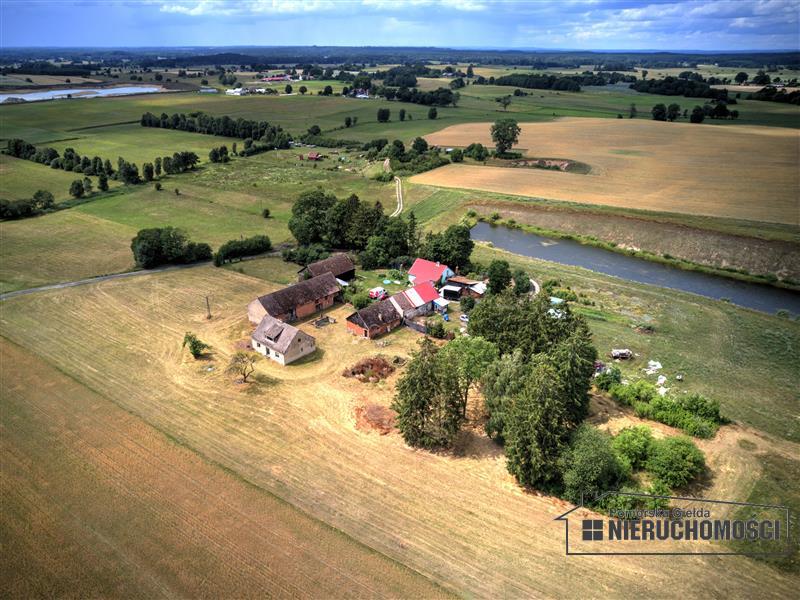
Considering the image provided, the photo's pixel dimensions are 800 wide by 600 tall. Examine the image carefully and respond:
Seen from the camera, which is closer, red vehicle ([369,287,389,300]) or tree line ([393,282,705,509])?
tree line ([393,282,705,509])

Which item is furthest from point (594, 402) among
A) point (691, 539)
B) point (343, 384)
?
point (343, 384)

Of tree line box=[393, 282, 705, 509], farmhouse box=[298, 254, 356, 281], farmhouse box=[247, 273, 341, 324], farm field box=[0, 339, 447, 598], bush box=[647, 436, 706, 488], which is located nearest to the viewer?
farm field box=[0, 339, 447, 598]

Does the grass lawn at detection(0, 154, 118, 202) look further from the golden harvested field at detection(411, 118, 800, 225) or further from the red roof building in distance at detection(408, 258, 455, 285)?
the red roof building in distance at detection(408, 258, 455, 285)

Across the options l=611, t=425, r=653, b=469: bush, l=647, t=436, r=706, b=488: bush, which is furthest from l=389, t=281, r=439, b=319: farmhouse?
l=647, t=436, r=706, b=488: bush

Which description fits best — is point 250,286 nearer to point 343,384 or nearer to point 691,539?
point 343,384

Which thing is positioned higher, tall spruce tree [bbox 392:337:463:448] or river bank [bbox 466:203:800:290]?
river bank [bbox 466:203:800:290]

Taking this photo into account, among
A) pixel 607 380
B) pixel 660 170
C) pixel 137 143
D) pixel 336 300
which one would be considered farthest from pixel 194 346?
pixel 137 143
